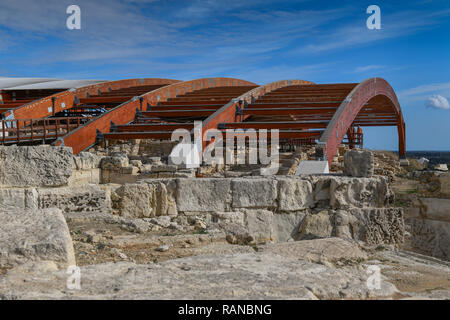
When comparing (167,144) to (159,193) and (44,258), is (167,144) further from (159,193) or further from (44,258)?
(44,258)

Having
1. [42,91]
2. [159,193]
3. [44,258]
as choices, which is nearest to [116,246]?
[44,258]

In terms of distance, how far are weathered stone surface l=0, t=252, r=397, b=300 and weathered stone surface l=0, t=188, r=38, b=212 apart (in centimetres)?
246

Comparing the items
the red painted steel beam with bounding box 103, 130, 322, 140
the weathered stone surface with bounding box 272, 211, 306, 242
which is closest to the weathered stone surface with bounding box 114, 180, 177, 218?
the weathered stone surface with bounding box 272, 211, 306, 242

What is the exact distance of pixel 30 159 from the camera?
5012mm

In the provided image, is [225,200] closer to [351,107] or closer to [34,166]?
[34,166]

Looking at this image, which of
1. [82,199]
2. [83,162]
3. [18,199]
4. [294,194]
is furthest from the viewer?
[83,162]

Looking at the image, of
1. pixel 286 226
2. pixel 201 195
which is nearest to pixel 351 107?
pixel 286 226

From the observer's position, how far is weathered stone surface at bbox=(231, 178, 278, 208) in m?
5.39

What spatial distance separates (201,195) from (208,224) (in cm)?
44

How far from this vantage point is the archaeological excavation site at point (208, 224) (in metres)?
2.55

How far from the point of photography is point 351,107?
13750 mm

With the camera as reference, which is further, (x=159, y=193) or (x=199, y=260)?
(x=159, y=193)
